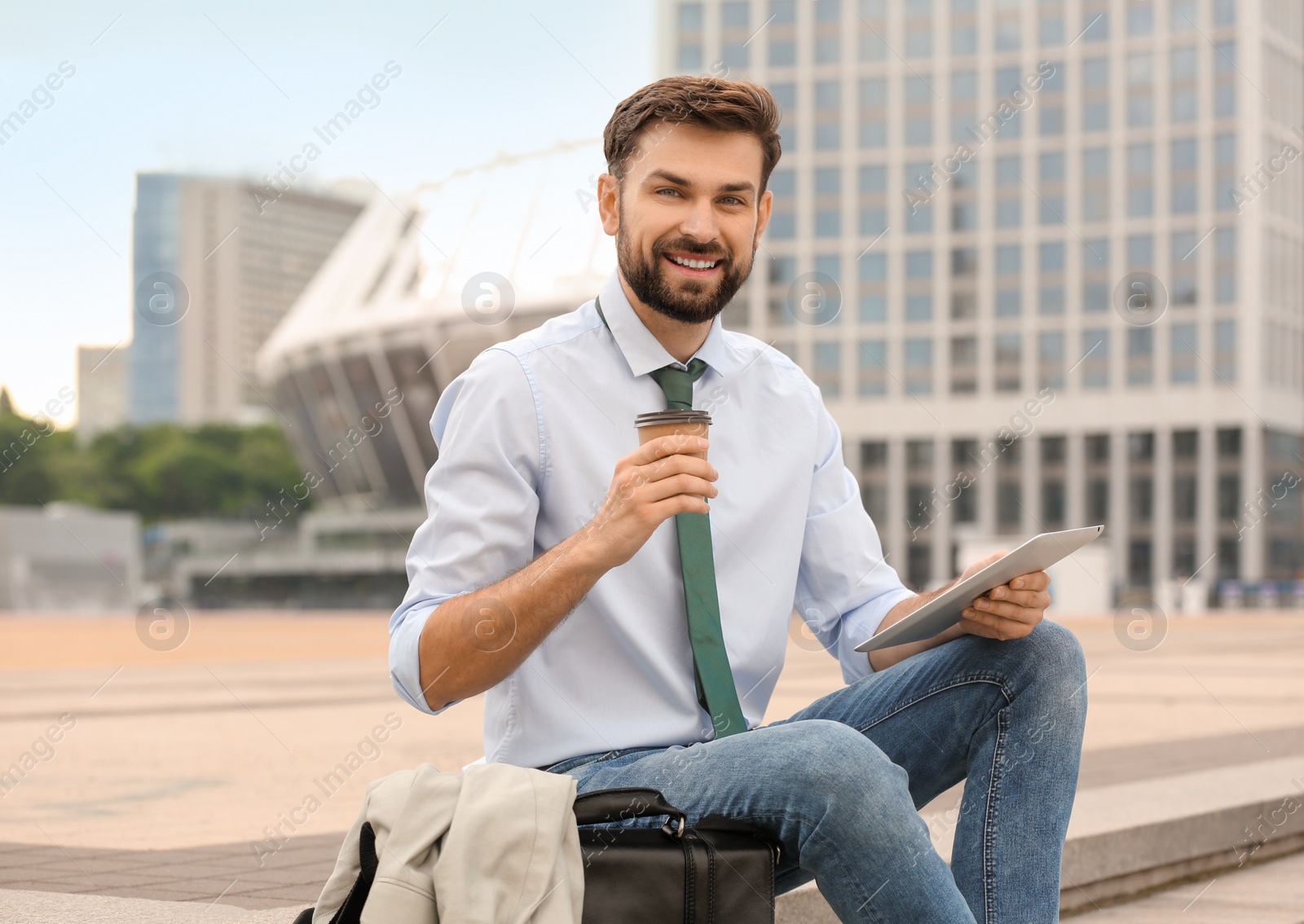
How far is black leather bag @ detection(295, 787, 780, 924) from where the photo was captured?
74.2 inches

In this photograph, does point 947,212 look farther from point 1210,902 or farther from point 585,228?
point 1210,902

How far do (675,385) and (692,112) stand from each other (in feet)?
1.48

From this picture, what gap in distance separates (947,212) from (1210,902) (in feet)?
196

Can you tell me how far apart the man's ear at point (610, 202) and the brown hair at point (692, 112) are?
0.03 m

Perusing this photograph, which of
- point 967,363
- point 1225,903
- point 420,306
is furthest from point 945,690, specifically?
point 967,363

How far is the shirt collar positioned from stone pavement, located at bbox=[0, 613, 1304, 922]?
1631mm

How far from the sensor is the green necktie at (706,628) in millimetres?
2314

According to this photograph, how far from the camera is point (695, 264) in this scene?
2457 millimetres

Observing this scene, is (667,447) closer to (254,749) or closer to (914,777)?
(914,777)

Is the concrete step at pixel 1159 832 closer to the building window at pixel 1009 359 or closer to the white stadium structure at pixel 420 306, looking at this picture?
the white stadium structure at pixel 420 306


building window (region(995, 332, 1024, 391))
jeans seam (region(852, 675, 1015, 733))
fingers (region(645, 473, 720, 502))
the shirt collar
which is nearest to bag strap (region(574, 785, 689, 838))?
fingers (region(645, 473, 720, 502))

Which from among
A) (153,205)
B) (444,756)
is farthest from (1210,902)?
(153,205)

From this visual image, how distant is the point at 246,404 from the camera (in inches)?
4796

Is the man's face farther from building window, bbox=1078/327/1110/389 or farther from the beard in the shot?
building window, bbox=1078/327/1110/389
